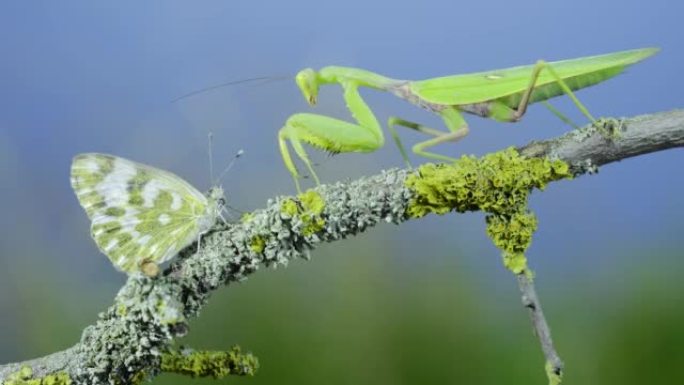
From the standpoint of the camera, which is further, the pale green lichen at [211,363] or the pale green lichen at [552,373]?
the pale green lichen at [211,363]

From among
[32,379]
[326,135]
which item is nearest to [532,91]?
[326,135]

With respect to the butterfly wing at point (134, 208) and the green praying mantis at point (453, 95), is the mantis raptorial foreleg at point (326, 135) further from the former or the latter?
the butterfly wing at point (134, 208)

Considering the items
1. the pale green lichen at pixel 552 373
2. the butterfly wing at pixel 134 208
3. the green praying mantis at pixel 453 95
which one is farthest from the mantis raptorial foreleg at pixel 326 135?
the pale green lichen at pixel 552 373

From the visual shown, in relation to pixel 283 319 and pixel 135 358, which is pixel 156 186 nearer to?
pixel 135 358

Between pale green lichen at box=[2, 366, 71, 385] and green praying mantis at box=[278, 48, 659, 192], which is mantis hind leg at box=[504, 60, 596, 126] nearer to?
green praying mantis at box=[278, 48, 659, 192]

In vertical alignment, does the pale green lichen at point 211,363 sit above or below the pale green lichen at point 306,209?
below

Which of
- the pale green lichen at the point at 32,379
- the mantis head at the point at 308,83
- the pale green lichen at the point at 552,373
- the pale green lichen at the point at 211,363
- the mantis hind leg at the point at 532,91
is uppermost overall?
the mantis head at the point at 308,83
